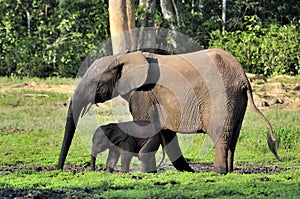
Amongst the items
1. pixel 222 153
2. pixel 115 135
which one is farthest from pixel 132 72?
pixel 222 153

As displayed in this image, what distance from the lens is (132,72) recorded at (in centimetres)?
1005

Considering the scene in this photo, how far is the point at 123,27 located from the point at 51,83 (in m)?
4.13

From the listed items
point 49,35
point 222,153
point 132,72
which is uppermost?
point 132,72

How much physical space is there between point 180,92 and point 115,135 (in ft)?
3.28

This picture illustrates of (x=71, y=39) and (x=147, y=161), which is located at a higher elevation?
(x=147, y=161)

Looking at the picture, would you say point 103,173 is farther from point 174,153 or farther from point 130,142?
point 174,153

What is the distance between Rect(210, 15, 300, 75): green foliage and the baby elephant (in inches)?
518

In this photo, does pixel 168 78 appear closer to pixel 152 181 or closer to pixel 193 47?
pixel 152 181

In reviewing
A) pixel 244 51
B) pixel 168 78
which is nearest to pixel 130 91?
pixel 168 78

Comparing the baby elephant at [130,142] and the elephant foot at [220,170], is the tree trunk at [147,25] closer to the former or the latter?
the baby elephant at [130,142]

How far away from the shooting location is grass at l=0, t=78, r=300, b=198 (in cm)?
796

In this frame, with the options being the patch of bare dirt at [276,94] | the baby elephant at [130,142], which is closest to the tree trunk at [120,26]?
the patch of bare dirt at [276,94]

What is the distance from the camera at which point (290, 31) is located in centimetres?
2309

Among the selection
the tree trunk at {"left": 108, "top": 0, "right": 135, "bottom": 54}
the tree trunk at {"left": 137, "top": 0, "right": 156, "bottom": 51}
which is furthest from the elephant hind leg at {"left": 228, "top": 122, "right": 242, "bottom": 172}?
the tree trunk at {"left": 137, "top": 0, "right": 156, "bottom": 51}
